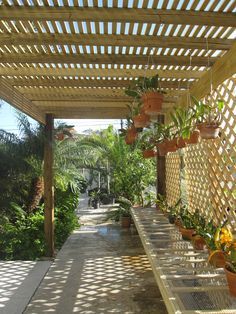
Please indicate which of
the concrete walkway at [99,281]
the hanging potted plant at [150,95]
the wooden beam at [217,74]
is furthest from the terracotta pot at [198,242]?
the wooden beam at [217,74]

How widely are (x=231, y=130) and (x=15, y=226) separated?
5335 millimetres

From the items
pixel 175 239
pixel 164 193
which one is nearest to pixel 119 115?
pixel 164 193

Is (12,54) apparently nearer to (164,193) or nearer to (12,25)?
(12,25)

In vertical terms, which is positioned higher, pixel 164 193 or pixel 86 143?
pixel 86 143

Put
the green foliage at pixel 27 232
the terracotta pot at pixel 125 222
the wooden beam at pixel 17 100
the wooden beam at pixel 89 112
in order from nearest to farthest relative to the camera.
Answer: the wooden beam at pixel 17 100
the wooden beam at pixel 89 112
the green foliage at pixel 27 232
the terracotta pot at pixel 125 222

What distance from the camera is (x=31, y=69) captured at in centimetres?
411

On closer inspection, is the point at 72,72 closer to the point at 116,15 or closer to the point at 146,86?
the point at 146,86

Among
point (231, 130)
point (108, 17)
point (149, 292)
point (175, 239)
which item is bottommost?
point (149, 292)

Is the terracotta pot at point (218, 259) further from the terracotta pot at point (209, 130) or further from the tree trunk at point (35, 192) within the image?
the tree trunk at point (35, 192)

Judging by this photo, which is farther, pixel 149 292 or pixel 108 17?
pixel 149 292

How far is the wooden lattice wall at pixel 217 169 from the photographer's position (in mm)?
3711

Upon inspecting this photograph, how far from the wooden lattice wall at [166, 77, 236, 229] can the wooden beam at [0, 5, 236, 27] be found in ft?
3.37

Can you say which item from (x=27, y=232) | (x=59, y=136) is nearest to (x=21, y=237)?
(x=27, y=232)

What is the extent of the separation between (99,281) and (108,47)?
2.80 metres
